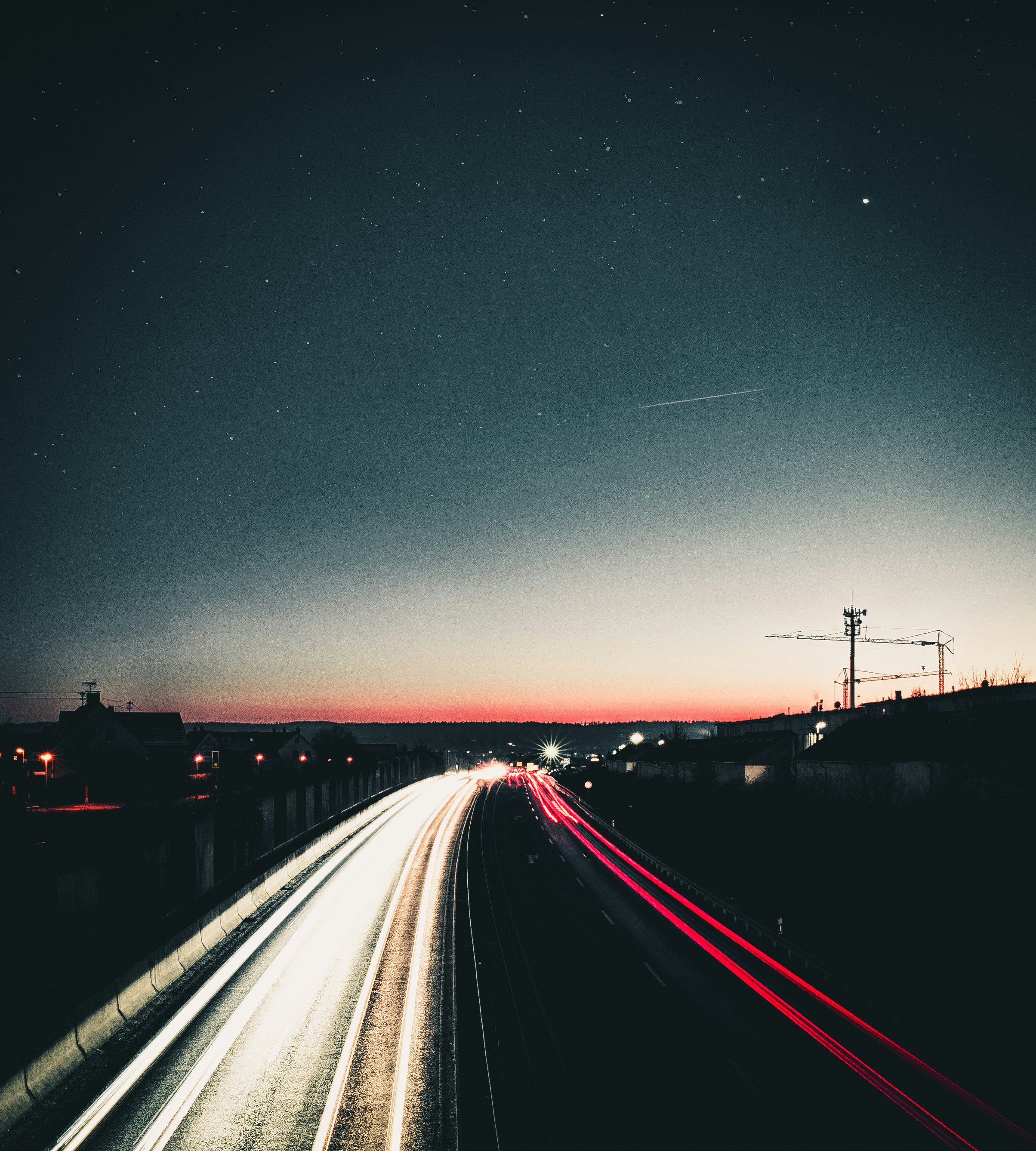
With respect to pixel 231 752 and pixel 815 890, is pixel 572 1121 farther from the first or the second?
pixel 231 752

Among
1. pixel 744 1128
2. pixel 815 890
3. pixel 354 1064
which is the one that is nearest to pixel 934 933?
pixel 815 890

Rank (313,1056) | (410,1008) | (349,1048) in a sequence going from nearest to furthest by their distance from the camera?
(313,1056)
(349,1048)
(410,1008)

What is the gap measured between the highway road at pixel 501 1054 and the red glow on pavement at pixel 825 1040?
67 millimetres

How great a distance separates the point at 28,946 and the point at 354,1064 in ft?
20.2

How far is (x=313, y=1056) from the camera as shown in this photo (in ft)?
43.1

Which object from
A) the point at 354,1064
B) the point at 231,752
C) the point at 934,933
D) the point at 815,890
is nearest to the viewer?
the point at 354,1064

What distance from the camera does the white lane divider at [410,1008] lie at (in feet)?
35.9

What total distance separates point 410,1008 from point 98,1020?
6274 mm

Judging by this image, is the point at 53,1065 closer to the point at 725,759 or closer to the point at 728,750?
the point at 725,759

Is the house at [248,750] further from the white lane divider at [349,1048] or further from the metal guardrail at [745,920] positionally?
the white lane divider at [349,1048]

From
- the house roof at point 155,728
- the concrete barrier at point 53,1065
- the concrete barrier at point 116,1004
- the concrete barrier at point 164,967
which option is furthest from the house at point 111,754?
the concrete barrier at point 53,1065

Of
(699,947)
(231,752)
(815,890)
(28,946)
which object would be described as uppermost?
(28,946)

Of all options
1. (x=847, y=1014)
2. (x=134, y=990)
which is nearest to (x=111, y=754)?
(x=134, y=990)

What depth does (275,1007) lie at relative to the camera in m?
15.4
